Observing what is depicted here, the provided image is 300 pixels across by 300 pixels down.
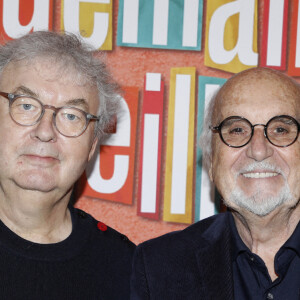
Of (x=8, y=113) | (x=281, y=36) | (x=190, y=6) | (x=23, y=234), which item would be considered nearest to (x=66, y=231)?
(x=23, y=234)

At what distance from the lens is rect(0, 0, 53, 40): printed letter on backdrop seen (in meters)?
2.61

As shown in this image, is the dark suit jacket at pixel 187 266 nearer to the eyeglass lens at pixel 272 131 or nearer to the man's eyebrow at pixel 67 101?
the eyeglass lens at pixel 272 131

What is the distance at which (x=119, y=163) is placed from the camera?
2.65 meters

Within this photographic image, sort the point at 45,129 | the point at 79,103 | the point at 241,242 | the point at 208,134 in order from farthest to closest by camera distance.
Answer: the point at 208,134
the point at 241,242
the point at 79,103
the point at 45,129

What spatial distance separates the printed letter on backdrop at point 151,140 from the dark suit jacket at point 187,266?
510 millimetres

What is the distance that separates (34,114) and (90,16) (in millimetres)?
936

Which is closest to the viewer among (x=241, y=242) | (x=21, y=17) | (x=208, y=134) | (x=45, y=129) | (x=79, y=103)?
(x=45, y=129)

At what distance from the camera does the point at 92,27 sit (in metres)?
2.62

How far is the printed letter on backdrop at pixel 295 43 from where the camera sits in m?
2.64

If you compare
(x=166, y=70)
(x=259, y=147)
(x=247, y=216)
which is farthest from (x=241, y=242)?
(x=166, y=70)

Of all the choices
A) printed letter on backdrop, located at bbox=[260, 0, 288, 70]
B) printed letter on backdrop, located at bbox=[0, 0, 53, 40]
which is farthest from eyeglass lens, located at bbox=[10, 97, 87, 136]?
printed letter on backdrop, located at bbox=[260, 0, 288, 70]

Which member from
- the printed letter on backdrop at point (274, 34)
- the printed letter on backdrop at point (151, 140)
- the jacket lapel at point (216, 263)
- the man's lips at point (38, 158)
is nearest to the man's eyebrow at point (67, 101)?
the man's lips at point (38, 158)

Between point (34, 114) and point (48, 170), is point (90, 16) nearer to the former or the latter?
point (34, 114)

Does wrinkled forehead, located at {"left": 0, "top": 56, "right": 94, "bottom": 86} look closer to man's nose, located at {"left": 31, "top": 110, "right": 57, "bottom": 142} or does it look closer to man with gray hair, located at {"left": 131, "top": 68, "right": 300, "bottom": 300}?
man's nose, located at {"left": 31, "top": 110, "right": 57, "bottom": 142}
